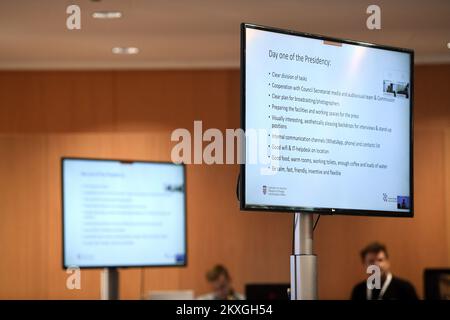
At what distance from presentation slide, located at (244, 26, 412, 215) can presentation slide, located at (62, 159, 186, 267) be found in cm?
311

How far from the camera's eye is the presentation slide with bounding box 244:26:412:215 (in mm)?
2119

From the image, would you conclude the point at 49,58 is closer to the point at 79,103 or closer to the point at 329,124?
the point at 79,103

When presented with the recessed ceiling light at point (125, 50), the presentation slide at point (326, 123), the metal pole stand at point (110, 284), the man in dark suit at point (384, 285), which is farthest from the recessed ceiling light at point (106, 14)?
the presentation slide at point (326, 123)

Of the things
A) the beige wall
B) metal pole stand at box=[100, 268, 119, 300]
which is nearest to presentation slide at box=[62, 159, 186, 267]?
metal pole stand at box=[100, 268, 119, 300]

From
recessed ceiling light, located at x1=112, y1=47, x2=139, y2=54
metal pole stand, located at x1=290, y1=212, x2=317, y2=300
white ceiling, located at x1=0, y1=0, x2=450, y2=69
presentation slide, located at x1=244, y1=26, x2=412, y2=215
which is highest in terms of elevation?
white ceiling, located at x1=0, y1=0, x2=450, y2=69

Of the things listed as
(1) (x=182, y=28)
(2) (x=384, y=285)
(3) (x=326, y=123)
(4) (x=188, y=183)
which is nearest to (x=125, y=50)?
(1) (x=182, y=28)

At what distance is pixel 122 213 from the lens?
5.43 metres

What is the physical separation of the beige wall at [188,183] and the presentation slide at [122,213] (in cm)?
246

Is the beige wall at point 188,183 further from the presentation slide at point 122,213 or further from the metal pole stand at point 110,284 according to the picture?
the metal pole stand at point 110,284

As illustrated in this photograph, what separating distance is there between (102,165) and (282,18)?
2.08 metres

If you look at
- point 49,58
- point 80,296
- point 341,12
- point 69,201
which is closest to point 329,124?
point 69,201

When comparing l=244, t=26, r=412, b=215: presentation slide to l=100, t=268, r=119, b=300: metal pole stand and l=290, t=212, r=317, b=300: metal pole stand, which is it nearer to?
l=290, t=212, r=317, b=300: metal pole stand

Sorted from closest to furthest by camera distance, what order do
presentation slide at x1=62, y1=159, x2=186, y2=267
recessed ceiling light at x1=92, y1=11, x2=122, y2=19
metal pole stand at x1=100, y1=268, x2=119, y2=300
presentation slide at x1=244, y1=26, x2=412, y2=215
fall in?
1. presentation slide at x1=244, y1=26, x2=412, y2=215
2. metal pole stand at x1=100, y1=268, x2=119, y2=300
3. presentation slide at x1=62, y1=159, x2=186, y2=267
4. recessed ceiling light at x1=92, y1=11, x2=122, y2=19

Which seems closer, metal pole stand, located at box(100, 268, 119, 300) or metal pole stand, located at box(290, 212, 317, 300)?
metal pole stand, located at box(290, 212, 317, 300)
